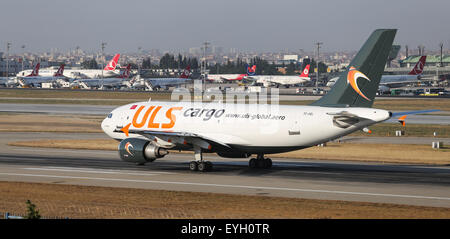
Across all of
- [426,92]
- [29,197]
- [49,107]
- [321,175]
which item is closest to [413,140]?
[321,175]

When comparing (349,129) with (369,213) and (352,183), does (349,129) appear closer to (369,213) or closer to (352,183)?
(352,183)

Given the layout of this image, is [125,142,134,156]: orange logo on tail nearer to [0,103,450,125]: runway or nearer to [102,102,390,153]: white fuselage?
[102,102,390,153]: white fuselage

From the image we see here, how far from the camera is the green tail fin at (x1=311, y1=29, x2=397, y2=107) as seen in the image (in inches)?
1505

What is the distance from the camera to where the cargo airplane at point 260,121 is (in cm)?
3766

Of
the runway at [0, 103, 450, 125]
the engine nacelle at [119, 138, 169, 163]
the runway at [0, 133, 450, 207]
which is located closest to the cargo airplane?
the engine nacelle at [119, 138, 169, 163]

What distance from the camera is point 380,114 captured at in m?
35.6

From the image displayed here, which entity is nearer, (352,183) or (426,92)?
(352,183)

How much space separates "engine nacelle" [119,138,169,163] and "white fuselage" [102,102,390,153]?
2110mm

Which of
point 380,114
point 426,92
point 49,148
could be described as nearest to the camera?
point 380,114

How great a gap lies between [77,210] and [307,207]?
33.2ft

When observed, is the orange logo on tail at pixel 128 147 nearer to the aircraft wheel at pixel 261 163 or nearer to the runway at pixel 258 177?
the runway at pixel 258 177

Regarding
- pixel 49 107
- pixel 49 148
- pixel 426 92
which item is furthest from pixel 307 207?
pixel 426 92

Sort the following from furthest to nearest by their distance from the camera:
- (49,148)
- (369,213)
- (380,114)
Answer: (49,148)
(380,114)
(369,213)
